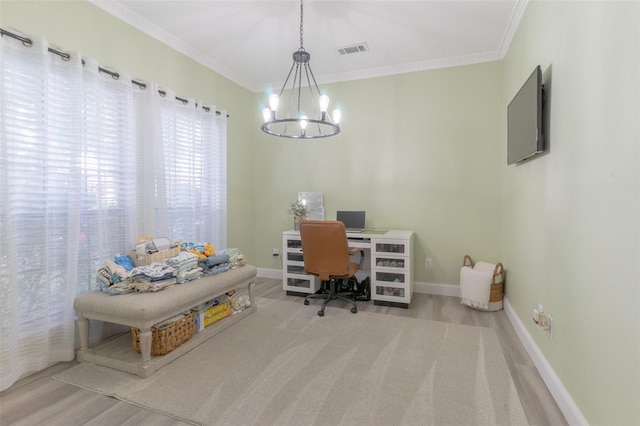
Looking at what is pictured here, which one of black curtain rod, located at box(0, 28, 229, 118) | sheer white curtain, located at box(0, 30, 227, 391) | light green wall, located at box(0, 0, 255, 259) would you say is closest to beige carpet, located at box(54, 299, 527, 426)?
sheer white curtain, located at box(0, 30, 227, 391)

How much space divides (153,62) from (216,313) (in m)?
2.51

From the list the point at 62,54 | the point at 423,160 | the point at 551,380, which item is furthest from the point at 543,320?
the point at 62,54

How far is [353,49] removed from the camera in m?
3.48

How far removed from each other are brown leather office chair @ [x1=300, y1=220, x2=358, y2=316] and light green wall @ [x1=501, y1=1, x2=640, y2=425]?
156 cm

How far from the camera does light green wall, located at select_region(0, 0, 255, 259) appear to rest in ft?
7.34

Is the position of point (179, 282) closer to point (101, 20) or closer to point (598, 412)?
point (101, 20)

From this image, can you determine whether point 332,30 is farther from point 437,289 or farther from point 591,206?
point 437,289

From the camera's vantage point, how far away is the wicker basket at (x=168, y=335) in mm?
2234

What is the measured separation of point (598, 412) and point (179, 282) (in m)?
2.66

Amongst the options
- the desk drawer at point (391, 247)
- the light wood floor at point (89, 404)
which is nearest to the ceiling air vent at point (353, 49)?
the desk drawer at point (391, 247)

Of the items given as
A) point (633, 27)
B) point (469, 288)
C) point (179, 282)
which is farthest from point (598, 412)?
point (179, 282)

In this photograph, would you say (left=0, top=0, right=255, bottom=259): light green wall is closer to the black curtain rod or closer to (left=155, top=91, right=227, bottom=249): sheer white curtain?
the black curtain rod

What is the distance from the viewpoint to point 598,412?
1385 millimetres

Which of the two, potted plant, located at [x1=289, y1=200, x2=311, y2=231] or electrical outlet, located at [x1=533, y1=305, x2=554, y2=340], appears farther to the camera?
potted plant, located at [x1=289, y1=200, x2=311, y2=231]
